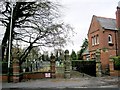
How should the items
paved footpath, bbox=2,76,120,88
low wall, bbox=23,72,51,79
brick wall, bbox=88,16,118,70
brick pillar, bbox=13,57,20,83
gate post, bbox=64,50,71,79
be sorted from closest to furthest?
1. paved footpath, bbox=2,76,120,88
2. brick pillar, bbox=13,57,20,83
3. low wall, bbox=23,72,51,79
4. gate post, bbox=64,50,71,79
5. brick wall, bbox=88,16,118,70

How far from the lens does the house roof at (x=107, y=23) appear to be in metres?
43.5

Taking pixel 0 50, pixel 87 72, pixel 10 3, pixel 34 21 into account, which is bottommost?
pixel 87 72

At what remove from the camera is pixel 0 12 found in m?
27.8

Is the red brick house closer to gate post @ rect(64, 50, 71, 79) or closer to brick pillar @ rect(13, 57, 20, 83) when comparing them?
gate post @ rect(64, 50, 71, 79)

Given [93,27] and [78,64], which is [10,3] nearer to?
[78,64]

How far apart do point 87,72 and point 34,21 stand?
36.4 feet

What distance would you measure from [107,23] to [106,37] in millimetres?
3838

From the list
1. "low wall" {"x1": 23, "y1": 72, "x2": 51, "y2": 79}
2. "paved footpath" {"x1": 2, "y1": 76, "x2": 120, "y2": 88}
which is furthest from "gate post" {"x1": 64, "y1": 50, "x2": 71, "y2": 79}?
"paved footpath" {"x1": 2, "y1": 76, "x2": 120, "y2": 88}

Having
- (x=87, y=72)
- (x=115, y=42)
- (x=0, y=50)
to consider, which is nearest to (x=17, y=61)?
(x=0, y=50)

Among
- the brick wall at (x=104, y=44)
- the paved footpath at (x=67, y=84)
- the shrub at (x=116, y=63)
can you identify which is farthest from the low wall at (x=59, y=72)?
the brick wall at (x=104, y=44)

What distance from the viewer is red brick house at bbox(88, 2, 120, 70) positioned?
1628 inches

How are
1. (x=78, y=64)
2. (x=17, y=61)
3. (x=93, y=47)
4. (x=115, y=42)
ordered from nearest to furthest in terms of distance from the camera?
(x=17, y=61)
(x=78, y=64)
(x=115, y=42)
(x=93, y=47)

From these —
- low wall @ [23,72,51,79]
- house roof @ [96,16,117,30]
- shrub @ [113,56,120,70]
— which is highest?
house roof @ [96,16,117,30]

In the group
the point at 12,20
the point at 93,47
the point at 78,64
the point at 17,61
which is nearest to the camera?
the point at 17,61
